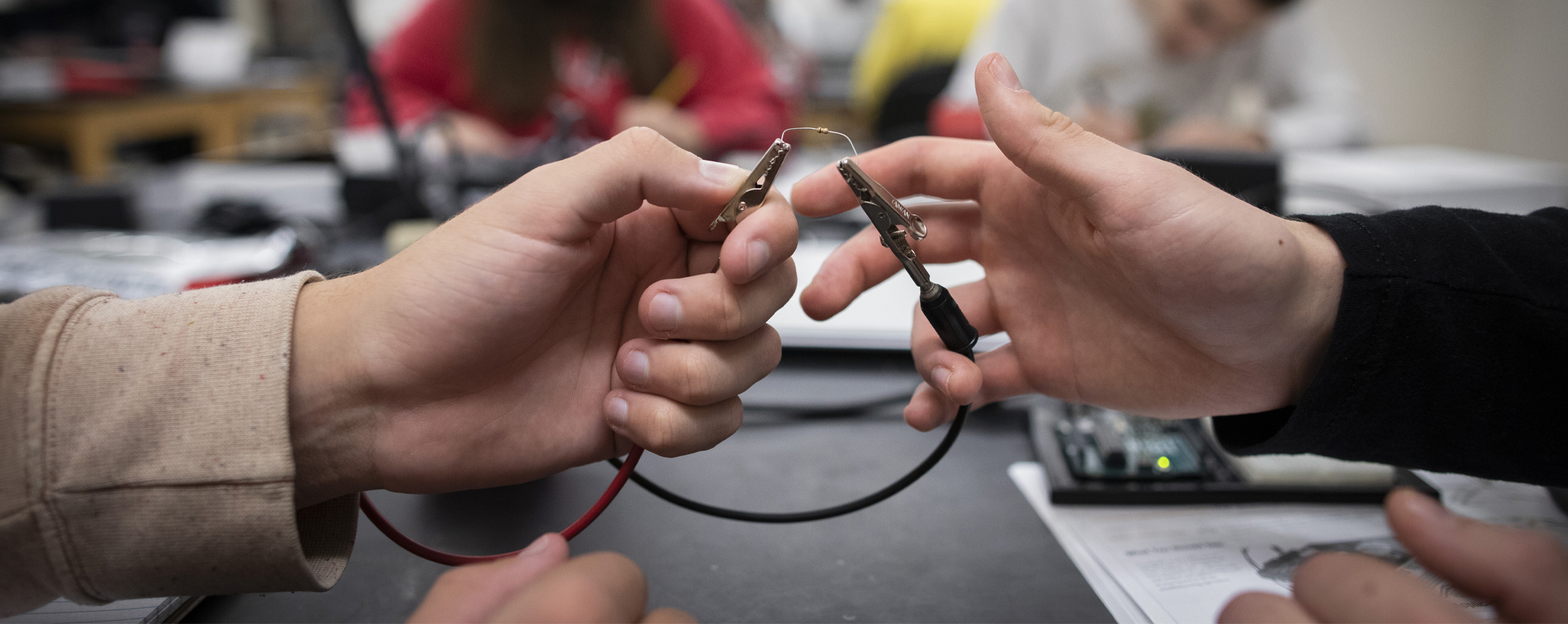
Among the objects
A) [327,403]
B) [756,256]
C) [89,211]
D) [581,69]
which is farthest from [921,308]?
[581,69]

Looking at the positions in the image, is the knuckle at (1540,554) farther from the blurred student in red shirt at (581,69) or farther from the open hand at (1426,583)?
the blurred student in red shirt at (581,69)

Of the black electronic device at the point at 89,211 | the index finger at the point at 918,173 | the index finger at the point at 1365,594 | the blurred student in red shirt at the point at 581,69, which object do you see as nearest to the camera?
the index finger at the point at 1365,594

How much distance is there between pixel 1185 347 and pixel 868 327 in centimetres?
33

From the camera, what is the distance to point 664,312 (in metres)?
0.46

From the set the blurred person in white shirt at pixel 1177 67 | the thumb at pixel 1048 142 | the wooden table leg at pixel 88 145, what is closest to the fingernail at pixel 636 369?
the thumb at pixel 1048 142

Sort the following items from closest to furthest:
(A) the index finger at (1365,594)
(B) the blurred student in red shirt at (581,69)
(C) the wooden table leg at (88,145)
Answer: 1. (A) the index finger at (1365,594)
2. (B) the blurred student in red shirt at (581,69)
3. (C) the wooden table leg at (88,145)

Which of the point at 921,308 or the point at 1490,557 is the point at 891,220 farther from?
the point at 1490,557

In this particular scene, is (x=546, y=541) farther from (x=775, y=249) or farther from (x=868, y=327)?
(x=868, y=327)

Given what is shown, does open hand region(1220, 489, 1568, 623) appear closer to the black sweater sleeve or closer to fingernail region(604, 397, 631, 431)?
the black sweater sleeve

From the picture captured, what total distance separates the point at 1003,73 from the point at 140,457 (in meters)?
0.52

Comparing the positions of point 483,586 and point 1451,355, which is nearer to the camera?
point 483,586

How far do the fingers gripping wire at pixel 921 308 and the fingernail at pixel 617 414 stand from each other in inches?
0.8

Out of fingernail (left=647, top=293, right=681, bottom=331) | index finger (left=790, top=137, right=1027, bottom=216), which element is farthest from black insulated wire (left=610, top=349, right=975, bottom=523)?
index finger (left=790, top=137, right=1027, bottom=216)

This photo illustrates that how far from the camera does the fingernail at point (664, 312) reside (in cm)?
46
